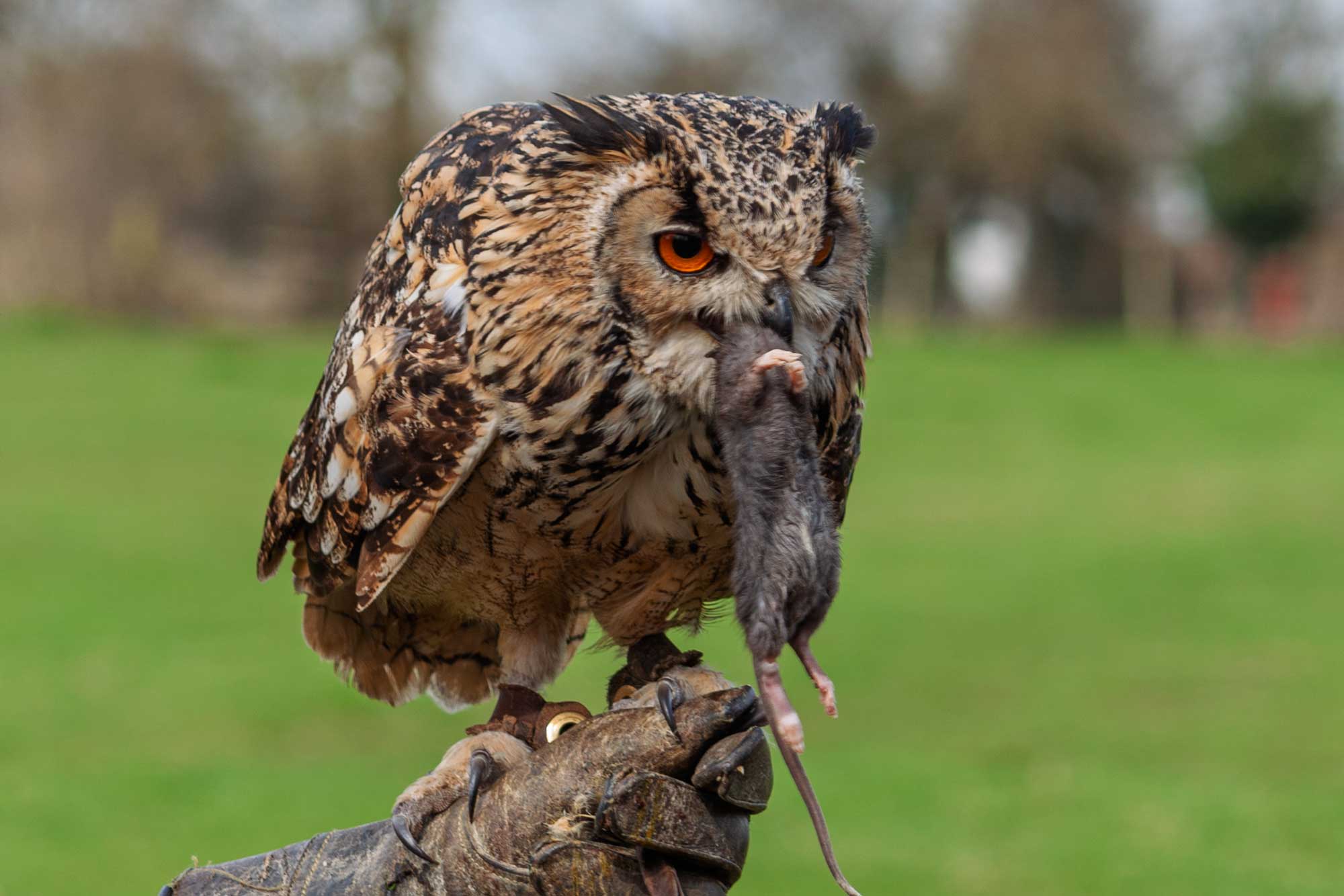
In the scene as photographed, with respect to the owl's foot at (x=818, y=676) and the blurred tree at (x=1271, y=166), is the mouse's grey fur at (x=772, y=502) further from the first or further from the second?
the blurred tree at (x=1271, y=166)

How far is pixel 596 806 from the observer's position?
2168 millimetres

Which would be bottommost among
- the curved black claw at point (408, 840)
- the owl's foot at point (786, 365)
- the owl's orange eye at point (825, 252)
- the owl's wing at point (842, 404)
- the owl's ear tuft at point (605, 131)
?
the curved black claw at point (408, 840)

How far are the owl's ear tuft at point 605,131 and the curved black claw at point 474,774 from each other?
962 mm

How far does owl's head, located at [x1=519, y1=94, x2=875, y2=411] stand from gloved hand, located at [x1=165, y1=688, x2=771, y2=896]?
53cm

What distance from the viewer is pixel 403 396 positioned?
218 centimetres

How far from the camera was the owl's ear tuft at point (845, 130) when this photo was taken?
6.68ft

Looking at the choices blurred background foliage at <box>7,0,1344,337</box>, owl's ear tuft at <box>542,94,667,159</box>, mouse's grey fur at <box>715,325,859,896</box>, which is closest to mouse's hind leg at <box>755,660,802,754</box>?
mouse's grey fur at <box>715,325,859,896</box>

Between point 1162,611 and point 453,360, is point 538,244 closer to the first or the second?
point 453,360

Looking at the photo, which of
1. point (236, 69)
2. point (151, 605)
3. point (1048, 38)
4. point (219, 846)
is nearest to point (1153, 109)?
point (1048, 38)

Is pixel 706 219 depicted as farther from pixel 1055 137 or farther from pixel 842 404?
pixel 1055 137

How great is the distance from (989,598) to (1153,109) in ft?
78.0

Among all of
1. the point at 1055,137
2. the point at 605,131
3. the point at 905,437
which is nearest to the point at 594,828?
the point at 605,131

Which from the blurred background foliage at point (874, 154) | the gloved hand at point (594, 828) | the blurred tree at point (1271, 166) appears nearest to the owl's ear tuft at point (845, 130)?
the gloved hand at point (594, 828)

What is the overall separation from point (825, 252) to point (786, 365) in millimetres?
222
